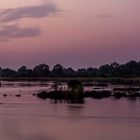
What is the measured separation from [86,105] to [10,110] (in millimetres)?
8490

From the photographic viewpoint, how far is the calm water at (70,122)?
2875cm

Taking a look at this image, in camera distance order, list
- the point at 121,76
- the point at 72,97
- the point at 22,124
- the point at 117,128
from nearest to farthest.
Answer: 1. the point at 117,128
2. the point at 22,124
3. the point at 72,97
4. the point at 121,76

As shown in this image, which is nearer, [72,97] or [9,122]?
[9,122]

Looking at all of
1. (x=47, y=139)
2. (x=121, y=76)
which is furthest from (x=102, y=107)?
(x=121, y=76)

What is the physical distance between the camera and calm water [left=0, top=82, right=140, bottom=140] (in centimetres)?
2875

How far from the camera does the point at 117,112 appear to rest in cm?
4400

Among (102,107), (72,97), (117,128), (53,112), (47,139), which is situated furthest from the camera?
(72,97)

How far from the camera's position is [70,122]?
35.8 metres

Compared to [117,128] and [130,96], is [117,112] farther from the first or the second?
[130,96]

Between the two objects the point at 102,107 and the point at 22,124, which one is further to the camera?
the point at 102,107

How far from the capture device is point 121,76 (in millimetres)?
153000

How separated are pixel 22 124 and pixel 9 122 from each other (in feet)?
4.66

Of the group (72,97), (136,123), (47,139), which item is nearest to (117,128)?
(136,123)

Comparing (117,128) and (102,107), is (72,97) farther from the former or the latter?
(117,128)
